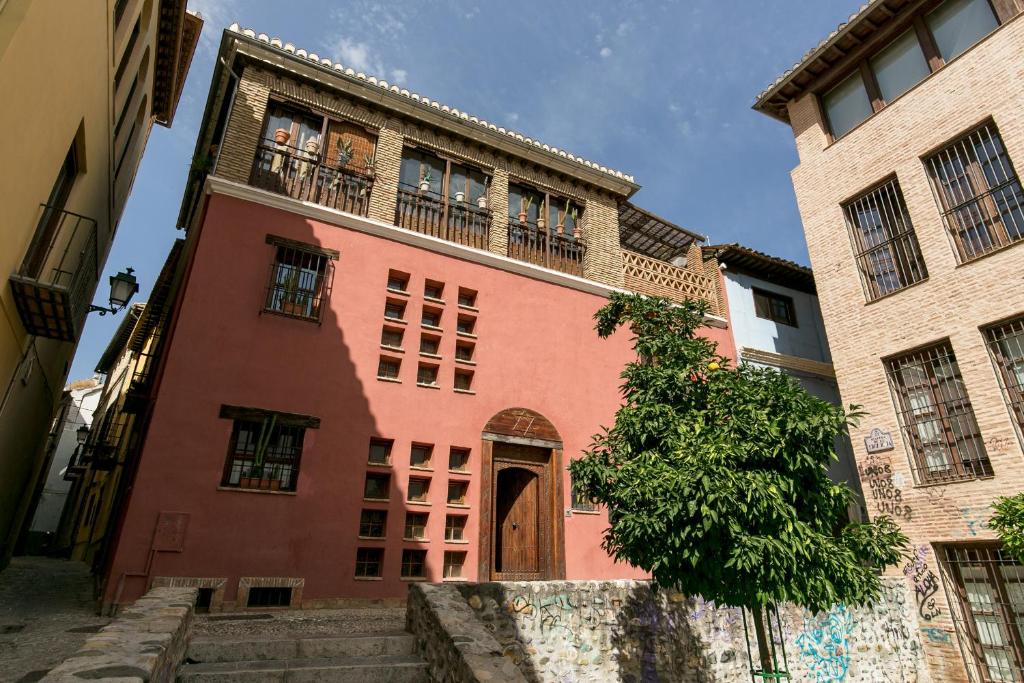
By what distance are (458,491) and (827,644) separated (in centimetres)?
642

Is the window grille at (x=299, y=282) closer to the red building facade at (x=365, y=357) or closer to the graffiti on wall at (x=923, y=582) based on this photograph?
the red building facade at (x=365, y=357)

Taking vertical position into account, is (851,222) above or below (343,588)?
above

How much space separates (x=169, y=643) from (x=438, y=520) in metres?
5.95

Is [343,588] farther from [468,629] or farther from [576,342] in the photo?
[576,342]

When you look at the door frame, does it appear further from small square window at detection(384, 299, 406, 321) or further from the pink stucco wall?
small square window at detection(384, 299, 406, 321)

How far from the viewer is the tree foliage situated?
17.8ft

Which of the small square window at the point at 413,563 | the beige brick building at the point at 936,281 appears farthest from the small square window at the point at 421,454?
the beige brick building at the point at 936,281

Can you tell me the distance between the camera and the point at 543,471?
1106 cm

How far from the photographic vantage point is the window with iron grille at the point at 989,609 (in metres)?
8.58

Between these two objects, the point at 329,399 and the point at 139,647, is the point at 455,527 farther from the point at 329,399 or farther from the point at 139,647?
the point at 139,647

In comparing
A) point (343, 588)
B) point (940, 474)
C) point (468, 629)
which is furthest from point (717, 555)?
point (940, 474)

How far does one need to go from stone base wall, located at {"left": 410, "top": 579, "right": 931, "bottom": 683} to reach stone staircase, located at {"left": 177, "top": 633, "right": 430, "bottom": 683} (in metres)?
0.38

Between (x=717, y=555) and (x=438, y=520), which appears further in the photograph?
(x=438, y=520)

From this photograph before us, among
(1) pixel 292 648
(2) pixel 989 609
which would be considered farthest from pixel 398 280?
(2) pixel 989 609
